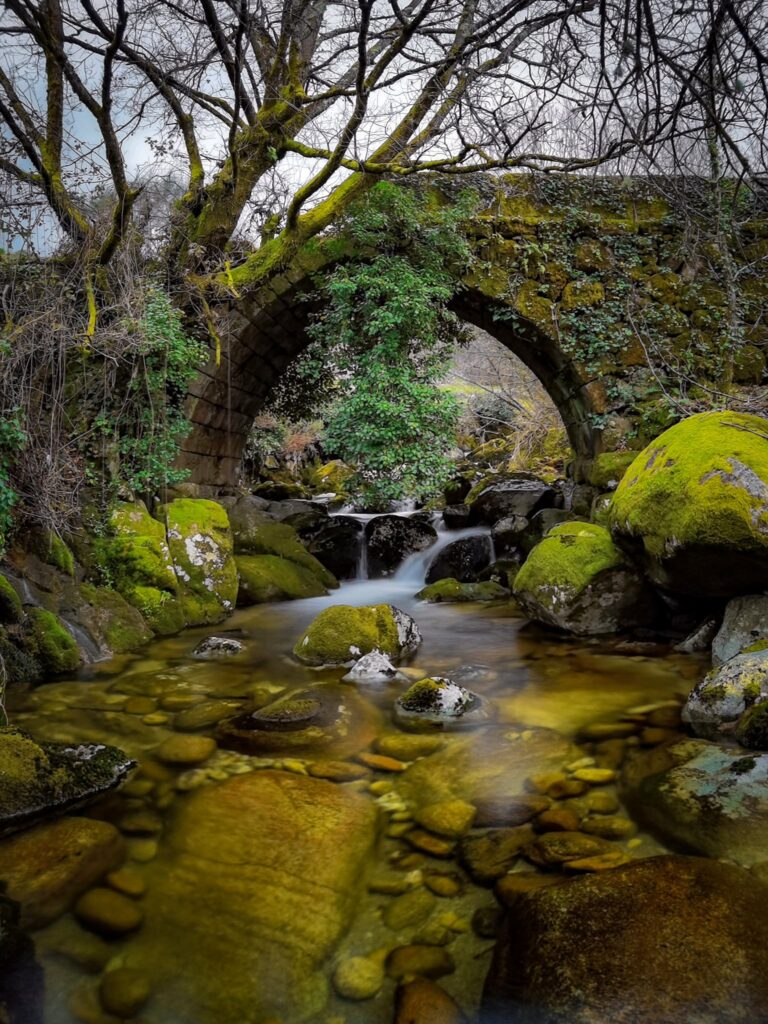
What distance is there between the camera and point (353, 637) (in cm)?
490

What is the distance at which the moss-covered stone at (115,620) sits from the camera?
17.3ft

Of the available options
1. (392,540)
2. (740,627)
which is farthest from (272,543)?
(740,627)

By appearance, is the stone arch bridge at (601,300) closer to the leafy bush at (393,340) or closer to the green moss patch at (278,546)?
the leafy bush at (393,340)

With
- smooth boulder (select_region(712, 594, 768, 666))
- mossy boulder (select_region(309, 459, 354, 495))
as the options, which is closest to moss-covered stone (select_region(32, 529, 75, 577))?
smooth boulder (select_region(712, 594, 768, 666))

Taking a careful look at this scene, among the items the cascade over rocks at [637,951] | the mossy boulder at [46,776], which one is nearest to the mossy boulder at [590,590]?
the cascade over rocks at [637,951]

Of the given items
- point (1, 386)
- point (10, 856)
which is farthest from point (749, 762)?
point (1, 386)

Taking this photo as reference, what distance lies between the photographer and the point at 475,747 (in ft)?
10.4

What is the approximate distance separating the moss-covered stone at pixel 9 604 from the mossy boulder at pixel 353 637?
2120 mm

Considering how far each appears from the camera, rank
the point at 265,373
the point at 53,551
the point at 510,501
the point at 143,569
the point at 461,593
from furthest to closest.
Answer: the point at 510,501, the point at 265,373, the point at 461,593, the point at 143,569, the point at 53,551

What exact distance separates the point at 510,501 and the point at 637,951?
9121 mm

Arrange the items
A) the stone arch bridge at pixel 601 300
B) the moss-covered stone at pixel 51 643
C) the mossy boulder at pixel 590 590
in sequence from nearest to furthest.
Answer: the moss-covered stone at pixel 51 643, the mossy boulder at pixel 590 590, the stone arch bridge at pixel 601 300

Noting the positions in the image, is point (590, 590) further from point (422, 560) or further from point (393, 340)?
point (422, 560)

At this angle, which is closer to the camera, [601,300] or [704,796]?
[704,796]

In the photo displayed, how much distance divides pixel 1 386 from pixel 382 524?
21.7 ft
